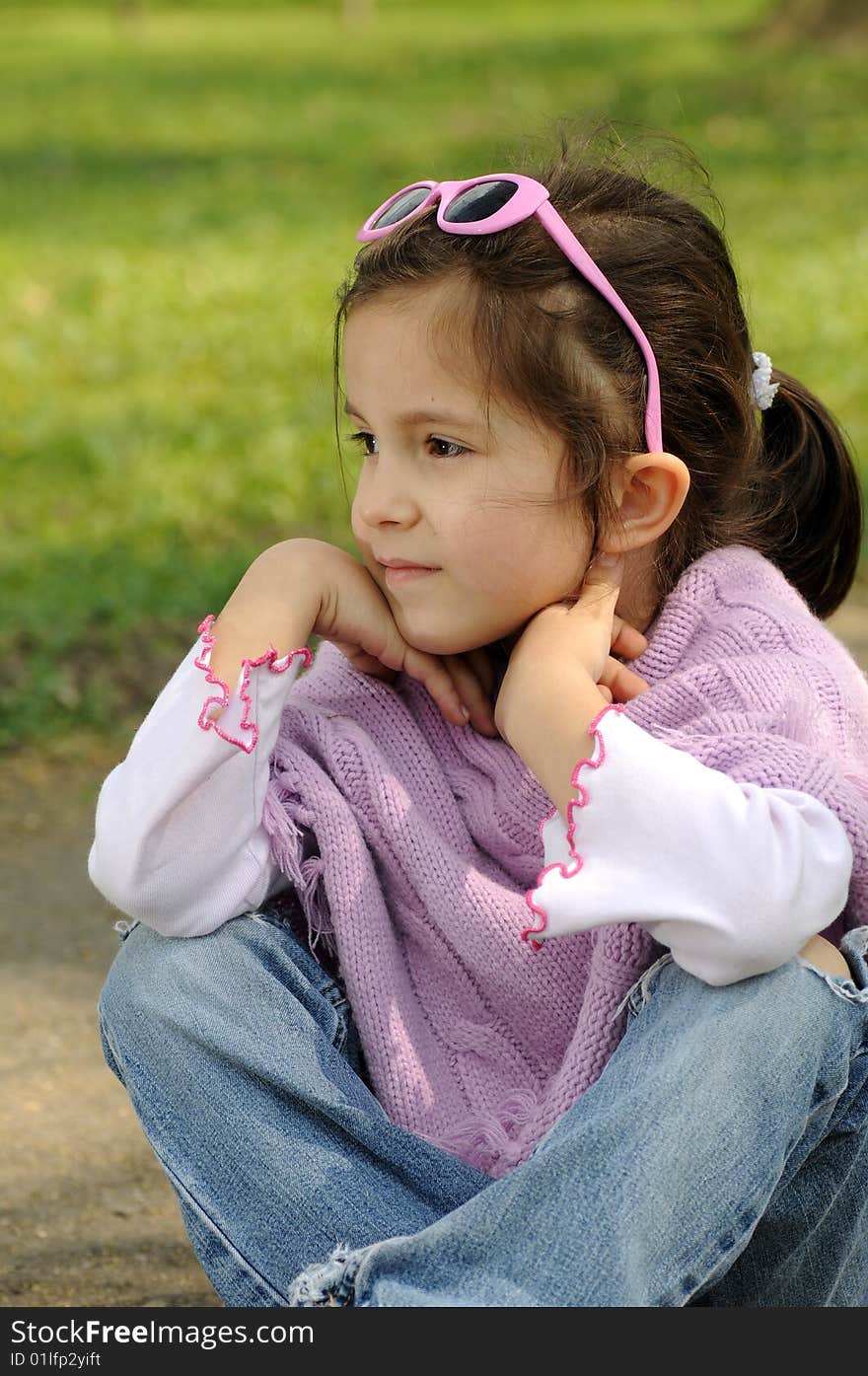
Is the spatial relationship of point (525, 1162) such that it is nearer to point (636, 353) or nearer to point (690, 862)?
point (690, 862)

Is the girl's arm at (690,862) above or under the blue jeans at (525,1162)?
above

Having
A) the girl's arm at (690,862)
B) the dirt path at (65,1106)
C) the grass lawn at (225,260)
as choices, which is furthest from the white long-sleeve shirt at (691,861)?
the grass lawn at (225,260)

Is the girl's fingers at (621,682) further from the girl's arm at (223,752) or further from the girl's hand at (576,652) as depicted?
the girl's arm at (223,752)

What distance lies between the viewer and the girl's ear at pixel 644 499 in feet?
6.40

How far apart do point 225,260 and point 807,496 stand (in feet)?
18.9

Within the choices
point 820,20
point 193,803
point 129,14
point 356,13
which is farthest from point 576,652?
point 129,14

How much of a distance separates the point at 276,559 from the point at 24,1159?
101 cm

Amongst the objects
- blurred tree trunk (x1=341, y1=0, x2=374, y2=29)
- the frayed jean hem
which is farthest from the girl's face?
blurred tree trunk (x1=341, y1=0, x2=374, y2=29)

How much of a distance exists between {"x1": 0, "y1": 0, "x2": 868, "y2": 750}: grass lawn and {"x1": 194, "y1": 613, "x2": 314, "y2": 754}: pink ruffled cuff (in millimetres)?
737

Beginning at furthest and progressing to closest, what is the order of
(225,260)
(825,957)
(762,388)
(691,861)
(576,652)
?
(225,260) < (762,388) < (576,652) < (825,957) < (691,861)

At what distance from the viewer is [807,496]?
2.22m

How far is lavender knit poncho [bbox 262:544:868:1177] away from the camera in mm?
1892

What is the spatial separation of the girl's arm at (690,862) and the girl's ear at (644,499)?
34 centimetres

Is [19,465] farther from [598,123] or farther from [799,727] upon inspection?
[799,727]
